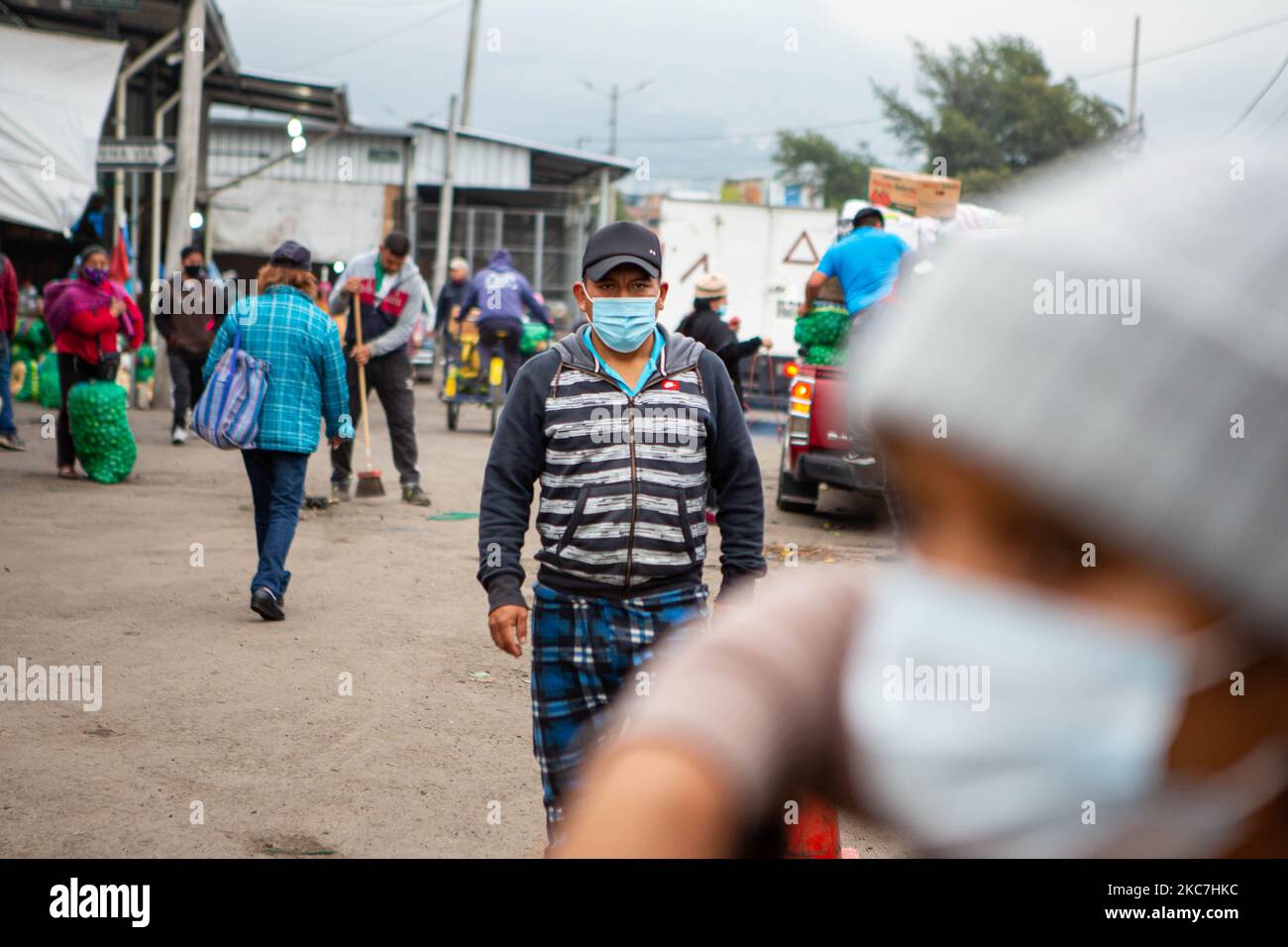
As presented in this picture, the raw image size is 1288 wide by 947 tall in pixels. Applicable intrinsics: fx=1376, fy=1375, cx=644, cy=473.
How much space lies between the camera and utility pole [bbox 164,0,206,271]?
17.9 metres

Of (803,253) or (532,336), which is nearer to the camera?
(532,336)

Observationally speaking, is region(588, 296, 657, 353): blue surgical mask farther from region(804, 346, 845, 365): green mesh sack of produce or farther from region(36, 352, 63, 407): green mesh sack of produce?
region(36, 352, 63, 407): green mesh sack of produce

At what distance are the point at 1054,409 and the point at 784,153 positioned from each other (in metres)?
71.7

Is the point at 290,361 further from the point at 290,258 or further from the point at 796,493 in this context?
the point at 796,493

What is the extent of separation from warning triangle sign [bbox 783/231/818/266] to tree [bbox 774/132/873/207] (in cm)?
3582

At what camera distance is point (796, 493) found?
12.2 m

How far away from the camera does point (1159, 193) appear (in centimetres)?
81

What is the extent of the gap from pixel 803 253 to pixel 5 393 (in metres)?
20.8

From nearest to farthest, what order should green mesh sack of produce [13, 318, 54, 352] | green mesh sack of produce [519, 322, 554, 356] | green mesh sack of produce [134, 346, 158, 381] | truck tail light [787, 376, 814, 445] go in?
truck tail light [787, 376, 814, 445]
green mesh sack of produce [519, 322, 554, 356]
green mesh sack of produce [13, 318, 54, 352]
green mesh sack of produce [134, 346, 158, 381]

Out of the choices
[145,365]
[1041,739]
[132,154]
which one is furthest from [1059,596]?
[145,365]

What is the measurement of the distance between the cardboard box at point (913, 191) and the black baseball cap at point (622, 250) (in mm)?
12975

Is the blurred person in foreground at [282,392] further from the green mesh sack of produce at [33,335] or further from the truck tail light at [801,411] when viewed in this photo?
the green mesh sack of produce at [33,335]

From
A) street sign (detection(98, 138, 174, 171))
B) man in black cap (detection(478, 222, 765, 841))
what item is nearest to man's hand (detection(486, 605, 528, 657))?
man in black cap (detection(478, 222, 765, 841))
